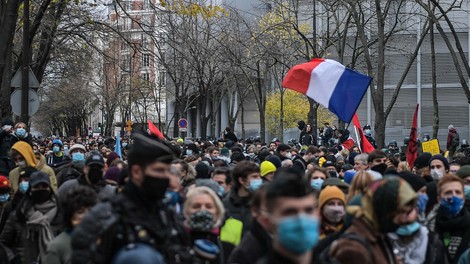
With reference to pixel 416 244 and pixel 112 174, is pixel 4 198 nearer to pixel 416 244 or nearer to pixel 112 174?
pixel 112 174

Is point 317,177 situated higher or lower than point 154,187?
lower

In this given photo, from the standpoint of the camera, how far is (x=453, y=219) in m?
6.71

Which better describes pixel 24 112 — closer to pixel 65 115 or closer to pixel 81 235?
pixel 81 235

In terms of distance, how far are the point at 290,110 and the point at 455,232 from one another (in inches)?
2050

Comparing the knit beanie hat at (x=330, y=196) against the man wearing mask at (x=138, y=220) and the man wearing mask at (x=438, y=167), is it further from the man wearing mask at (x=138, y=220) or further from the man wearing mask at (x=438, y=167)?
the man wearing mask at (x=438, y=167)

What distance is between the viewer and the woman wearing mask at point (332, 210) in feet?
20.5

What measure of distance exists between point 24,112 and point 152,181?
580 inches

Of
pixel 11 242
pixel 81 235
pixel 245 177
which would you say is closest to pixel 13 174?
pixel 11 242

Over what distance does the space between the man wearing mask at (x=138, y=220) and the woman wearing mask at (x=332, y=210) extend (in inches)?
78.0

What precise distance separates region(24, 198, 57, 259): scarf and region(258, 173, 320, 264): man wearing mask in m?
3.95

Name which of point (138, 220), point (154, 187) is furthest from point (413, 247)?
point (138, 220)

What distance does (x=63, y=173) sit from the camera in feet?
35.2

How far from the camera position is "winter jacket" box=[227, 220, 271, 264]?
516 cm

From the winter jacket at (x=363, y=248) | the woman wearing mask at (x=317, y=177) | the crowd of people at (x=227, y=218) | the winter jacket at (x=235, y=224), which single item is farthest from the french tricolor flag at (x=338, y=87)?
the winter jacket at (x=363, y=248)
